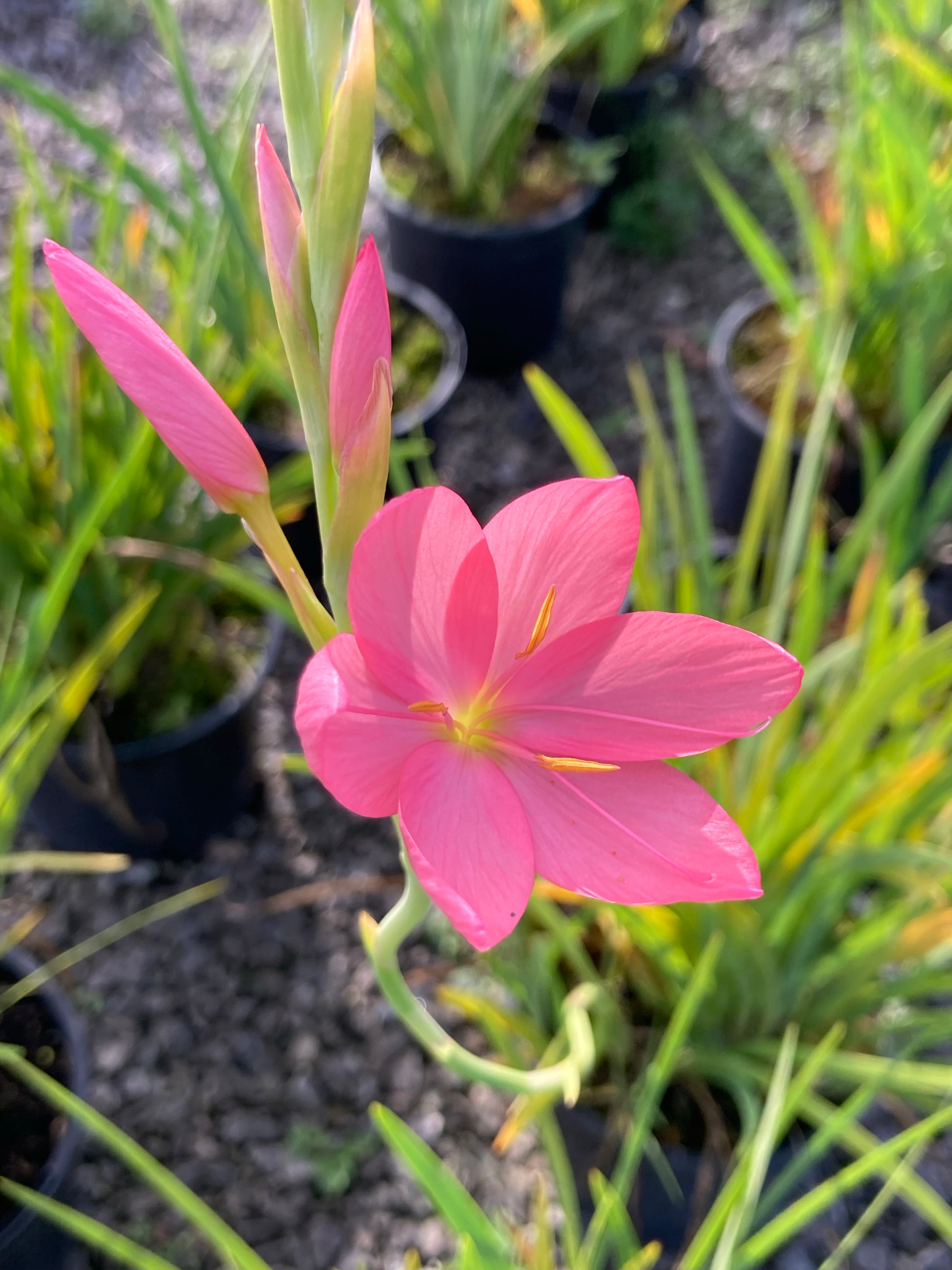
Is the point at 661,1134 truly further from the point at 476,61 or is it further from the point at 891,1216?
the point at 476,61

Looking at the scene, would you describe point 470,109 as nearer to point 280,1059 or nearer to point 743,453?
point 743,453

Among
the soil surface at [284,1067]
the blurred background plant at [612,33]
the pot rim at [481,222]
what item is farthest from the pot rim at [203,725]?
the blurred background plant at [612,33]

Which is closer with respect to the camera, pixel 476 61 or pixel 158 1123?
pixel 158 1123

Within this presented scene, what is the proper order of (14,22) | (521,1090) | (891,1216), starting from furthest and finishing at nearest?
(14,22) → (891,1216) → (521,1090)

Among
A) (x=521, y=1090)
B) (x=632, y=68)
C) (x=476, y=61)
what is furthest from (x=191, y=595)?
(x=632, y=68)

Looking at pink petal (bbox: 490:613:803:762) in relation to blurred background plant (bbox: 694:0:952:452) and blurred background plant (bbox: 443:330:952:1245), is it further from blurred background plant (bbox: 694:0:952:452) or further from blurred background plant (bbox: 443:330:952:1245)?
blurred background plant (bbox: 694:0:952:452)
